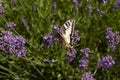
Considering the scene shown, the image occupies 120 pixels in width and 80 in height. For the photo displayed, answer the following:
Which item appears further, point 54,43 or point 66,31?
point 54,43

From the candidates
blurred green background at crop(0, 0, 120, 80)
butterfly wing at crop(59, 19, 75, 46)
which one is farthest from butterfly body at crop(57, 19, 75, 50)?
blurred green background at crop(0, 0, 120, 80)

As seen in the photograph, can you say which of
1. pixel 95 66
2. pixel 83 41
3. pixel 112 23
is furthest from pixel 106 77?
pixel 112 23

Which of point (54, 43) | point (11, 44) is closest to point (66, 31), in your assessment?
point (11, 44)

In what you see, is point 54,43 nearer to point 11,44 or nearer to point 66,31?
point 66,31

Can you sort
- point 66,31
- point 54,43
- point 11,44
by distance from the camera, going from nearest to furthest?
1. point 11,44
2. point 66,31
3. point 54,43

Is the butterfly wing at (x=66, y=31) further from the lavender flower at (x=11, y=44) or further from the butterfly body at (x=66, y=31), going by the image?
the lavender flower at (x=11, y=44)

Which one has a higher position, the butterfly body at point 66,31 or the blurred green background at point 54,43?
the butterfly body at point 66,31

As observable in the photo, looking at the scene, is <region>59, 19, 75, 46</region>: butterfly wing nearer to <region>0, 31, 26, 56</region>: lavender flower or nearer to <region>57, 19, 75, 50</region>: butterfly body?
<region>57, 19, 75, 50</region>: butterfly body

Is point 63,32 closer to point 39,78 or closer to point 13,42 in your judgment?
point 13,42

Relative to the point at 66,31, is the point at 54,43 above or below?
below

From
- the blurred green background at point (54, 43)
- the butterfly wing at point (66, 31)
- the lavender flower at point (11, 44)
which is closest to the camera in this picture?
the lavender flower at point (11, 44)

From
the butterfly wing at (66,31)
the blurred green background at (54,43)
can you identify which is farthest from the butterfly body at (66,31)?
the blurred green background at (54,43)
